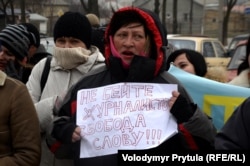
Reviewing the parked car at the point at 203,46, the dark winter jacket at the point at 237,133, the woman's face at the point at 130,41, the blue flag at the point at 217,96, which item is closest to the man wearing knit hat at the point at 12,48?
the woman's face at the point at 130,41

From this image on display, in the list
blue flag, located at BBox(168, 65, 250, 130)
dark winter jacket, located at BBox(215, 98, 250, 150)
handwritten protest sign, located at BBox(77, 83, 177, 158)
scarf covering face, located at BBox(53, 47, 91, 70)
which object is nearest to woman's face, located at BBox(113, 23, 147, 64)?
handwritten protest sign, located at BBox(77, 83, 177, 158)

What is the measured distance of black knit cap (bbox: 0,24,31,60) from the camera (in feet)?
11.4

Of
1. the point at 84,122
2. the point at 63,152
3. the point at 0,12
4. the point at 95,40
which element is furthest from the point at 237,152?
the point at 0,12

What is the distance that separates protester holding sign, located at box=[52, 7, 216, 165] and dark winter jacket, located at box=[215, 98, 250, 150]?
9.1 inches

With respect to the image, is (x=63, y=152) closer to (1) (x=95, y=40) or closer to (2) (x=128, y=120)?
(2) (x=128, y=120)

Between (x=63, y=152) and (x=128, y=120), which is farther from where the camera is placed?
(x=63, y=152)

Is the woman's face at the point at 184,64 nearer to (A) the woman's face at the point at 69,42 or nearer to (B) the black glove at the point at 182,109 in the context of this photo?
(A) the woman's face at the point at 69,42

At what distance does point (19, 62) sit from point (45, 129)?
26.7 inches

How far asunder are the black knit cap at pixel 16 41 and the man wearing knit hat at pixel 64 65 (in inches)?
9.9

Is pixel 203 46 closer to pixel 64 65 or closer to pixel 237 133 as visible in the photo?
pixel 64 65

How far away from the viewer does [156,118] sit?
8.43 ft

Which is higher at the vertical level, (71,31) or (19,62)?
(71,31)

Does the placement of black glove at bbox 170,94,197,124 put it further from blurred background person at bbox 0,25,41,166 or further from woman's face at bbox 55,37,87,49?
woman's face at bbox 55,37,87,49

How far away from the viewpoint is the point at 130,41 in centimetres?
266
